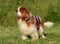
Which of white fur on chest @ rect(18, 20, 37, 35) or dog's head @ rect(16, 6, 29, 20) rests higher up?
dog's head @ rect(16, 6, 29, 20)

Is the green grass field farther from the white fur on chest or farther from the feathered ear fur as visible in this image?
the feathered ear fur

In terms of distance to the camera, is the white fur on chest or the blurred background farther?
the blurred background

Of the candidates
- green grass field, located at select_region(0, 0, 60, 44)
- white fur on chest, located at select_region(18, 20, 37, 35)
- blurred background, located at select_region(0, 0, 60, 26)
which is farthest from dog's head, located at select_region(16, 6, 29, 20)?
blurred background, located at select_region(0, 0, 60, 26)

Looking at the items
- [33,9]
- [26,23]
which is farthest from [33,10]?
[26,23]

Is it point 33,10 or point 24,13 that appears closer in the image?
point 24,13

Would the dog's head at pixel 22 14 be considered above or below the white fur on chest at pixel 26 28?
above

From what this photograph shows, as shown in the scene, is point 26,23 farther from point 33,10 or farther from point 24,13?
point 33,10

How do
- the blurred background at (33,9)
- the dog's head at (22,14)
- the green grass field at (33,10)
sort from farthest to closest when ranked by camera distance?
the blurred background at (33,9)
the green grass field at (33,10)
the dog's head at (22,14)

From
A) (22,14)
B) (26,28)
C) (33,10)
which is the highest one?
(22,14)

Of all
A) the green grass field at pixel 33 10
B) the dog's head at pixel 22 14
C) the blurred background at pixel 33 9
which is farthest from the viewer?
the blurred background at pixel 33 9

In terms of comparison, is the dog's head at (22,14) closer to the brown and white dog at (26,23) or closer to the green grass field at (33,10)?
the brown and white dog at (26,23)

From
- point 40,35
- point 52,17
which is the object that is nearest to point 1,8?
point 52,17

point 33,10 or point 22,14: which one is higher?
point 22,14

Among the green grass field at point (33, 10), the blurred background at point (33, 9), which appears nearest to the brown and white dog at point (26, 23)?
the green grass field at point (33, 10)
